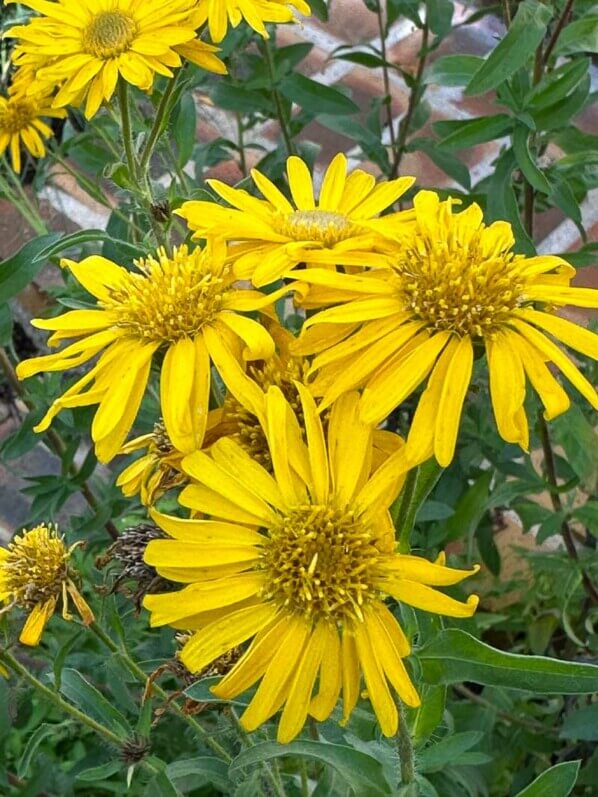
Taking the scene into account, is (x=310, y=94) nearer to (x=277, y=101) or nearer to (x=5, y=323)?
(x=277, y=101)

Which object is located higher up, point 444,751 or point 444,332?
point 444,332

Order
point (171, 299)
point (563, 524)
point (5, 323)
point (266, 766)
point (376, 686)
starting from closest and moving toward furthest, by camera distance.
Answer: point (376, 686)
point (171, 299)
point (266, 766)
point (5, 323)
point (563, 524)

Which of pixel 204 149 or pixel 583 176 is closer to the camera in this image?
pixel 583 176

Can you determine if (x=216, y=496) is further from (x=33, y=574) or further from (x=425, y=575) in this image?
(x=33, y=574)

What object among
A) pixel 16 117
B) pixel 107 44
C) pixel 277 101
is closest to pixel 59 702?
pixel 107 44

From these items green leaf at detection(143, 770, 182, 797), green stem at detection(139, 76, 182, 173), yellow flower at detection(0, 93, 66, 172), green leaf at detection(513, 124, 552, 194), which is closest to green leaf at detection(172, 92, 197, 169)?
yellow flower at detection(0, 93, 66, 172)

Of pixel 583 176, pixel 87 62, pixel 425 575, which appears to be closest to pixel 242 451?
pixel 425 575

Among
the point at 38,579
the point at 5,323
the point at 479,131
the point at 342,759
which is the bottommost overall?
the point at 342,759
